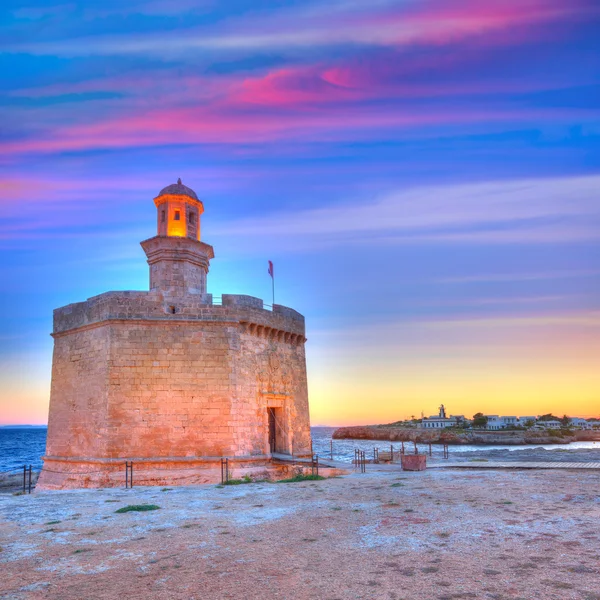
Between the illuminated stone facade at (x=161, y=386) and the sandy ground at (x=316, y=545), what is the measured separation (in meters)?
5.72

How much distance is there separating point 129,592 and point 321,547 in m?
3.01

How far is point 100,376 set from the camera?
19875 mm

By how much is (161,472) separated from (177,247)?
978 cm

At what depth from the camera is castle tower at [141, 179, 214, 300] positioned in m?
23.1

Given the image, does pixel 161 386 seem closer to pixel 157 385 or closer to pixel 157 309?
pixel 157 385

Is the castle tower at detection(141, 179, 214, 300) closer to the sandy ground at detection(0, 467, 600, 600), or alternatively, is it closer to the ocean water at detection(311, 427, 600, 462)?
the sandy ground at detection(0, 467, 600, 600)

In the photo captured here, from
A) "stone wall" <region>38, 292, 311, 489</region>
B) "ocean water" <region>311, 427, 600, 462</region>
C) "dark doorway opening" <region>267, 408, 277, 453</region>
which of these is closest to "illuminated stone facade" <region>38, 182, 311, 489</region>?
"stone wall" <region>38, 292, 311, 489</region>

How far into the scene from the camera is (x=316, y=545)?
814 cm

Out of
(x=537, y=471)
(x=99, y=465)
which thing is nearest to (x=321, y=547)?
(x=537, y=471)

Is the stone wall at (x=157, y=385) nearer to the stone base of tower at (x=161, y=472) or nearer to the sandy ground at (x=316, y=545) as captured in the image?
the stone base of tower at (x=161, y=472)

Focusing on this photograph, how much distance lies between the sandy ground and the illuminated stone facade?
5.72 m

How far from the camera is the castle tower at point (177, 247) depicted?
910 inches

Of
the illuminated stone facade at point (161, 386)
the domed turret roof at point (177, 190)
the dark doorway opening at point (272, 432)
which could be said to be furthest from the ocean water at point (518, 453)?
the domed turret roof at point (177, 190)

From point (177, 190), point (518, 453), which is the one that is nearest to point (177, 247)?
point (177, 190)
